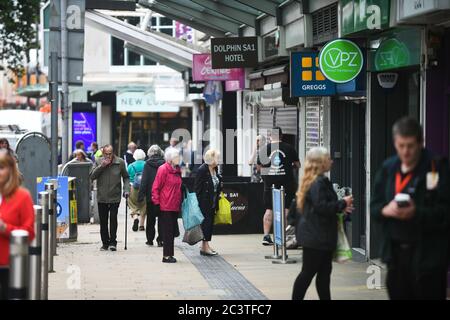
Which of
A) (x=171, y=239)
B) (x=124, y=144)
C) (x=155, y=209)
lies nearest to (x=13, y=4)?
(x=124, y=144)

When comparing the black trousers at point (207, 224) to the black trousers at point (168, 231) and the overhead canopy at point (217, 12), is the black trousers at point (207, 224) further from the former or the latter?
the overhead canopy at point (217, 12)

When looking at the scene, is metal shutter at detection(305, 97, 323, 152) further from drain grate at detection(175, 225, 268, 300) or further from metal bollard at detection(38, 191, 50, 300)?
metal bollard at detection(38, 191, 50, 300)

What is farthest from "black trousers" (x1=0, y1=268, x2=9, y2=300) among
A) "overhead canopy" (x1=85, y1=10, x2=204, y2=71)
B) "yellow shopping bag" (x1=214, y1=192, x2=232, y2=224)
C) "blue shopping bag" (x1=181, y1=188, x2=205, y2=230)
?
"overhead canopy" (x1=85, y1=10, x2=204, y2=71)

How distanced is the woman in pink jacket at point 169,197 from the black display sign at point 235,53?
6427 mm

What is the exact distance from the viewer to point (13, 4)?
1503 inches

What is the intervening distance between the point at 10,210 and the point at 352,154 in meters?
9.21

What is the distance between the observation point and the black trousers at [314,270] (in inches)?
388

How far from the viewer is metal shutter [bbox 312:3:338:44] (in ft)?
55.1

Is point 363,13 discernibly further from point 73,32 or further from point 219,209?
point 73,32

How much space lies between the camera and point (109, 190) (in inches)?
685

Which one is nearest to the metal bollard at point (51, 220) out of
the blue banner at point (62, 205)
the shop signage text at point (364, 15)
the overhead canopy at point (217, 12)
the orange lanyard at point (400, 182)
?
the blue banner at point (62, 205)

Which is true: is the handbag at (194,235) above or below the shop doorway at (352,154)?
below
